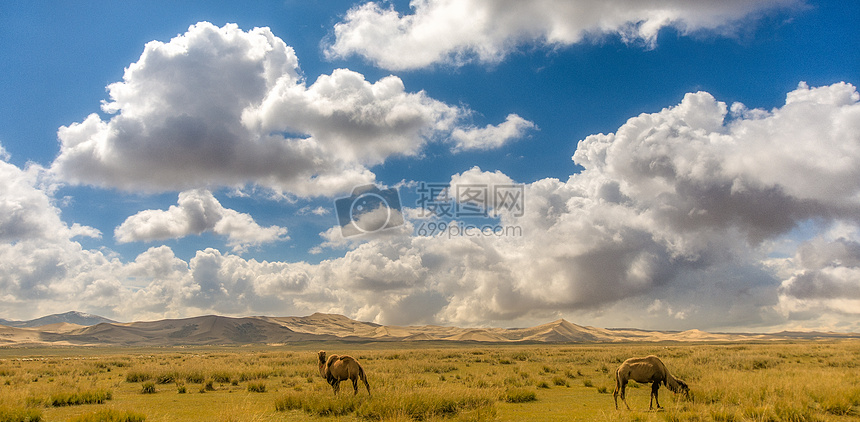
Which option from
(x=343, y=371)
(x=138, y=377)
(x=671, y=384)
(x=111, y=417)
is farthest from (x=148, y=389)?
(x=671, y=384)

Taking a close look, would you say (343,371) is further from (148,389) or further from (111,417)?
(148,389)

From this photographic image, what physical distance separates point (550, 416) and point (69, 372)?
1373 inches

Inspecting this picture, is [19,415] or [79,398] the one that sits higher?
[19,415]

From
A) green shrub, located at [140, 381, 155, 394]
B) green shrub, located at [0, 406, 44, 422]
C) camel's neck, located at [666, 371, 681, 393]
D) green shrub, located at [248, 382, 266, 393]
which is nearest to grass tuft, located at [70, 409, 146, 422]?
green shrub, located at [0, 406, 44, 422]

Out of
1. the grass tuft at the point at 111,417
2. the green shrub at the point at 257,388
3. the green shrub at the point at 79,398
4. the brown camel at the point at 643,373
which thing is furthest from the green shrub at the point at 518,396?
the green shrub at the point at 79,398

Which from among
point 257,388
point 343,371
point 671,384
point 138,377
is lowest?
point 138,377

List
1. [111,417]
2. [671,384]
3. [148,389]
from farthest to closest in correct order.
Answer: [148,389] → [671,384] → [111,417]

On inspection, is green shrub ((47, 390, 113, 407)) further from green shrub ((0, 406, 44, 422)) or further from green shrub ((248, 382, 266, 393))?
green shrub ((248, 382, 266, 393))

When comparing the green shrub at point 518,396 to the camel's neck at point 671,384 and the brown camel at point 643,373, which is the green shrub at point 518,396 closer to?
the brown camel at point 643,373

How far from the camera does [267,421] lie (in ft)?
38.9

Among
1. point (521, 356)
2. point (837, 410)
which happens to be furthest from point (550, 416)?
point (521, 356)

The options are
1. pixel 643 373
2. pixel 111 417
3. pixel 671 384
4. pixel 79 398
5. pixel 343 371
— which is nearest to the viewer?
pixel 111 417

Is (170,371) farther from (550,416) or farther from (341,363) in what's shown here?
(550,416)

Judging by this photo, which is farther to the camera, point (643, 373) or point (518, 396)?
point (518, 396)
